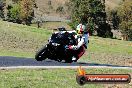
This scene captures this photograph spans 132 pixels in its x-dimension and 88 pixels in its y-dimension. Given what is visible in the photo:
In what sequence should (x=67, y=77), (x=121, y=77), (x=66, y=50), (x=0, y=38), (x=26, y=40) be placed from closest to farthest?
(x=121, y=77), (x=66, y=50), (x=67, y=77), (x=26, y=40), (x=0, y=38)

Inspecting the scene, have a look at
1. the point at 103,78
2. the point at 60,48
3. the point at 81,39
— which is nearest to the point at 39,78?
the point at 60,48

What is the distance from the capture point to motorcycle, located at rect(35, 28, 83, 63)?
1000cm

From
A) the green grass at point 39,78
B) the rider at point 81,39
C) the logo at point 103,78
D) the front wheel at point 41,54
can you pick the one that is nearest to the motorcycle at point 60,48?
the front wheel at point 41,54

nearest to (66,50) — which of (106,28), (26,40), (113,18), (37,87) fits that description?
(37,87)

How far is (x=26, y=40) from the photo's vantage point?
59281 mm

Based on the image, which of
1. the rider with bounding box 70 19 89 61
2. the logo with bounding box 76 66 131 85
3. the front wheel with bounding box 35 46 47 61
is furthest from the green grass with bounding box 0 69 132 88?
the logo with bounding box 76 66 131 85

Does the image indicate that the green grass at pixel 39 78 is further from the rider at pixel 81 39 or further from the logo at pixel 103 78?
the logo at pixel 103 78

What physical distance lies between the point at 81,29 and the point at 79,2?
60.0 m

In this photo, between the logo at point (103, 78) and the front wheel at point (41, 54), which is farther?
the front wheel at point (41, 54)

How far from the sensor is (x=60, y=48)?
10289 millimetres

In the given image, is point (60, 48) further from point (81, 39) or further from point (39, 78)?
point (39, 78)

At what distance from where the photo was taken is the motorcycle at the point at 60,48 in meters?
10.0

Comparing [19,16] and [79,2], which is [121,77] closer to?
[79,2]

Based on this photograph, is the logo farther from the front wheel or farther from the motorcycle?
the front wheel
